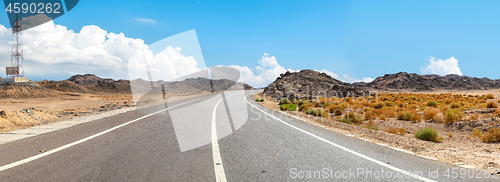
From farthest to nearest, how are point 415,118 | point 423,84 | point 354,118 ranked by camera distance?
point 423,84 → point 354,118 → point 415,118

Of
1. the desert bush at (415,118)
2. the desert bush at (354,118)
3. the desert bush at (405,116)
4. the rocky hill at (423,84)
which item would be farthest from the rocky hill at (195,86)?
the rocky hill at (423,84)

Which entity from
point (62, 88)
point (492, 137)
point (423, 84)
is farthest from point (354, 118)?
point (423, 84)

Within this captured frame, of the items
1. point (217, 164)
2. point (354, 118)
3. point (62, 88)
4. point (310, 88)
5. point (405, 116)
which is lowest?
point (354, 118)

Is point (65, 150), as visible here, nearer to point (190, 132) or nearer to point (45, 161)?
point (45, 161)

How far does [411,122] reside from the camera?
571 inches

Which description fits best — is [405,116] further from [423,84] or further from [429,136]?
[423,84]

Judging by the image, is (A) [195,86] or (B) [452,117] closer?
(B) [452,117]

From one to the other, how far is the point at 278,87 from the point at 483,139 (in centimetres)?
4813

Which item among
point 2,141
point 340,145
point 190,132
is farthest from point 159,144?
point 340,145

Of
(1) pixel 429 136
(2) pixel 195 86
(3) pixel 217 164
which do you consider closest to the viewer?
(3) pixel 217 164

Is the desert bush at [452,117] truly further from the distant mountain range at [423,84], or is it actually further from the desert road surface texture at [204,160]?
the distant mountain range at [423,84]

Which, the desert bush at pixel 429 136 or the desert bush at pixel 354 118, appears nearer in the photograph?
the desert bush at pixel 429 136

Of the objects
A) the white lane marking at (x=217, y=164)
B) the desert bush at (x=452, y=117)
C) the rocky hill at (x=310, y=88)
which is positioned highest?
the rocky hill at (x=310, y=88)

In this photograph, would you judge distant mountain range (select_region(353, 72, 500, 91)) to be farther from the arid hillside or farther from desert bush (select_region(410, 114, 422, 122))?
desert bush (select_region(410, 114, 422, 122))
